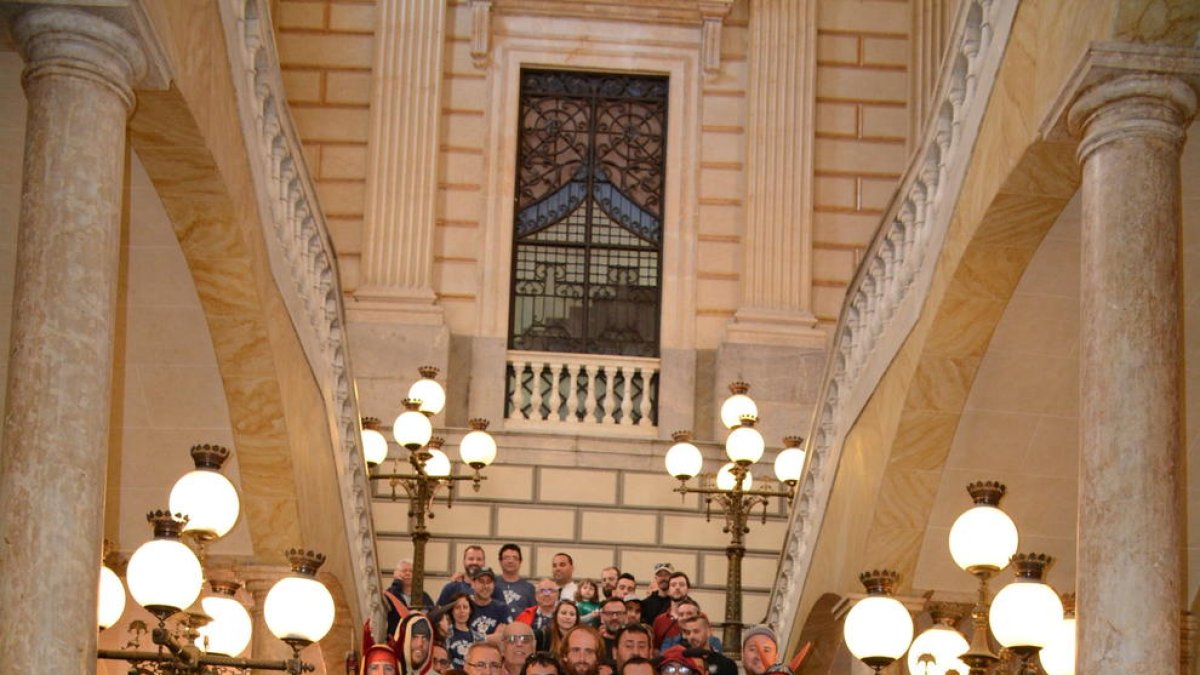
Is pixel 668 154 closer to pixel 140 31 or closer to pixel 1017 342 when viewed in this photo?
pixel 1017 342

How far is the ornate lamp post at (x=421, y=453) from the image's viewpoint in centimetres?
1580

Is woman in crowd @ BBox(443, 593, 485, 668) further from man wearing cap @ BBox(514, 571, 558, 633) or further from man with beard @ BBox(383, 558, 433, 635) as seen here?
man with beard @ BBox(383, 558, 433, 635)

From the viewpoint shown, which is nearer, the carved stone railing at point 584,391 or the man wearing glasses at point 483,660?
the man wearing glasses at point 483,660

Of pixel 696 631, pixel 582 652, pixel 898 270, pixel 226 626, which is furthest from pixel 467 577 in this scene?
pixel 226 626

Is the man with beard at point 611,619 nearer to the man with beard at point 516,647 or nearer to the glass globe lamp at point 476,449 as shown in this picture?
the man with beard at point 516,647

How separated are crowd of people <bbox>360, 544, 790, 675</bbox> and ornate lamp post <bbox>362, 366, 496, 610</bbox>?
0.86ft

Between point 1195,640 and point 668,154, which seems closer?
point 1195,640

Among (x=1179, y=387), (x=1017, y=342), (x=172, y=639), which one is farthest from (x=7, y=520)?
(x=1017, y=342)

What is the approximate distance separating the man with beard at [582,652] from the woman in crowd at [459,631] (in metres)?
1.95

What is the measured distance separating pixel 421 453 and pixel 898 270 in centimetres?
390

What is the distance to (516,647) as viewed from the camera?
491 inches

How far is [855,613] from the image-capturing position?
33.9 ft

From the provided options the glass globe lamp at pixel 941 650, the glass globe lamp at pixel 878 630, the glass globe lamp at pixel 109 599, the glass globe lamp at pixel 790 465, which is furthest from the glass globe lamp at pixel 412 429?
the glass globe lamp at pixel 878 630

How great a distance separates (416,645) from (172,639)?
431 centimetres
